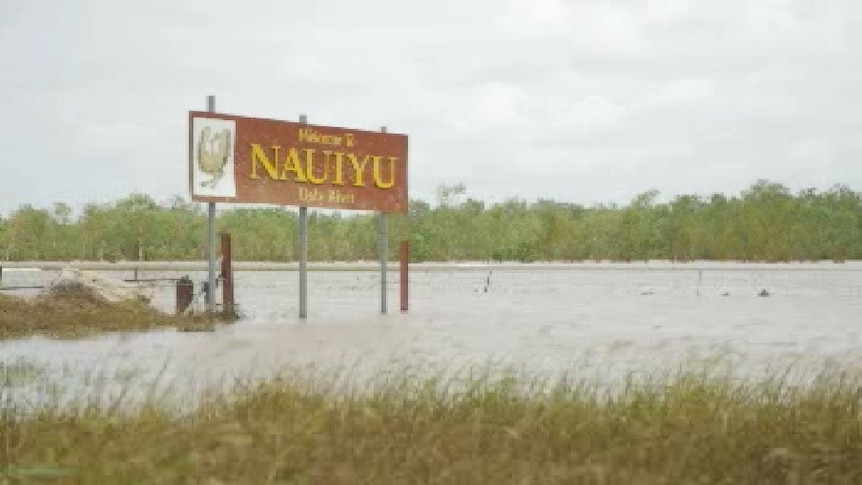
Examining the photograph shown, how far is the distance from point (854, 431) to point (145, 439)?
5788 millimetres

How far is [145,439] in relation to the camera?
26.1 ft

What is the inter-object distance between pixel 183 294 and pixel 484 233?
95.2m

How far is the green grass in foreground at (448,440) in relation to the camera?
7.04m

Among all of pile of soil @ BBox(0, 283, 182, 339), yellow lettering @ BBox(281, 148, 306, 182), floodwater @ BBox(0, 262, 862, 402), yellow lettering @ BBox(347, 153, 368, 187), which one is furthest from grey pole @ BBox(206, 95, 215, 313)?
yellow lettering @ BBox(347, 153, 368, 187)

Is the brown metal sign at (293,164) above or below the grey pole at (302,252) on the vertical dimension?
above

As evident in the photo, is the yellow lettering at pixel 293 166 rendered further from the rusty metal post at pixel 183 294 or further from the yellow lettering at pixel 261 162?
the rusty metal post at pixel 183 294

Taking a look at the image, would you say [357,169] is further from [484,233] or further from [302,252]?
[484,233]

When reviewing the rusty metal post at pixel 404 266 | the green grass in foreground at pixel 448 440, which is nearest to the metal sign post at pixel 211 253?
the rusty metal post at pixel 404 266

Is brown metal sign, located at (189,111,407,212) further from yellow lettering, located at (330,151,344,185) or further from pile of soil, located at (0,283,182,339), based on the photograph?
pile of soil, located at (0,283,182,339)

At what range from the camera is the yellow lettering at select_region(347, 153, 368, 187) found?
1090 inches

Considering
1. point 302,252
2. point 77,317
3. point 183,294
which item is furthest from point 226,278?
point 77,317

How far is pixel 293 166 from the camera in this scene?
86.9 feet

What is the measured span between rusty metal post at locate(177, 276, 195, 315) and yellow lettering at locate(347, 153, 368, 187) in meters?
4.81

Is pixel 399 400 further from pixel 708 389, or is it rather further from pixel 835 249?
pixel 835 249
